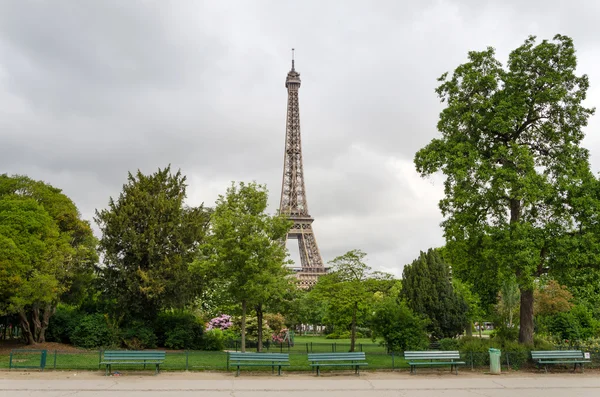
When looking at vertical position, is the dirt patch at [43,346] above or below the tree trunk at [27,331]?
below

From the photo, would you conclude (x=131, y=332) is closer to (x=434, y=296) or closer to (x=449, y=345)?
(x=449, y=345)

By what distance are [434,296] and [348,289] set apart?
341 inches

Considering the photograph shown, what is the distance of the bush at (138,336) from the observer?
26484 millimetres

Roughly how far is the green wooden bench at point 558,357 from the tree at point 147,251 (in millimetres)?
18225

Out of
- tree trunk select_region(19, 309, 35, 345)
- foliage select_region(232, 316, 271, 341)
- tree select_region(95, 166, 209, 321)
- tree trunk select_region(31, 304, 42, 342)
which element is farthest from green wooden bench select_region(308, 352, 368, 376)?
tree trunk select_region(19, 309, 35, 345)

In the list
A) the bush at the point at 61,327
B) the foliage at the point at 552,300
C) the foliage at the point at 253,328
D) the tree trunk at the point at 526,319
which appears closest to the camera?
the tree trunk at the point at 526,319

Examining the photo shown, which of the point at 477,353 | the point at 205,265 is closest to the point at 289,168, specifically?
the point at 205,265

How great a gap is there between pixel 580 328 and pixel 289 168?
168 ft

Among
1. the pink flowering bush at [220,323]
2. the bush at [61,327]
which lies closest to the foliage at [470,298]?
the pink flowering bush at [220,323]

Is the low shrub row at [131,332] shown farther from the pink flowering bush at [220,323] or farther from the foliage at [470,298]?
the foliage at [470,298]

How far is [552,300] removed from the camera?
122 feet

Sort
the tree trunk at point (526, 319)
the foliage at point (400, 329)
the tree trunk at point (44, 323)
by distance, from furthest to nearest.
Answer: the tree trunk at point (44, 323)
the foliage at point (400, 329)
the tree trunk at point (526, 319)
